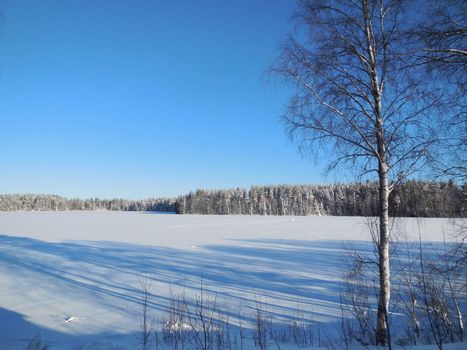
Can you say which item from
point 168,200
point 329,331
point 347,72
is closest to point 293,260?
point 329,331

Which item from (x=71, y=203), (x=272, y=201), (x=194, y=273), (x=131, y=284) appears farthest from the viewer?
(x=71, y=203)

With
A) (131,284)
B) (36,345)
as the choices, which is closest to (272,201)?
(131,284)

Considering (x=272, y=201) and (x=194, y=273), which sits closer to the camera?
(x=194, y=273)

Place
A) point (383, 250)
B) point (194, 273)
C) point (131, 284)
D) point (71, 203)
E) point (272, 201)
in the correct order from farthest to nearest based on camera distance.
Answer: point (71, 203), point (272, 201), point (194, 273), point (131, 284), point (383, 250)

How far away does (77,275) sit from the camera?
11281 mm

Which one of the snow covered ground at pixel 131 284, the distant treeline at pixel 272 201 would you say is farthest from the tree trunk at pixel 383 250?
the distant treeline at pixel 272 201

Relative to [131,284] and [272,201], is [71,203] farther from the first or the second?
[131,284]

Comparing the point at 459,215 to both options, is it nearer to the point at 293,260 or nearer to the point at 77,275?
the point at 293,260

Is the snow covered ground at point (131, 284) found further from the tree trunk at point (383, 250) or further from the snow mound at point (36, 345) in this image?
the tree trunk at point (383, 250)

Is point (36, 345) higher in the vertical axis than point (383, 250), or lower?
lower

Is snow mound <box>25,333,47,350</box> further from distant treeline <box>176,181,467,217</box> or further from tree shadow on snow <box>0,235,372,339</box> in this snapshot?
distant treeline <box>176,181,467,217</box>

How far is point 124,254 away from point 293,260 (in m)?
8.20

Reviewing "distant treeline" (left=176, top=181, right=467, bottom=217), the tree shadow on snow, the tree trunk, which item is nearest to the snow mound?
the tree shadow on snow

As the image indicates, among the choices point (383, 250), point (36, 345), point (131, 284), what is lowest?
point (131, 284)
